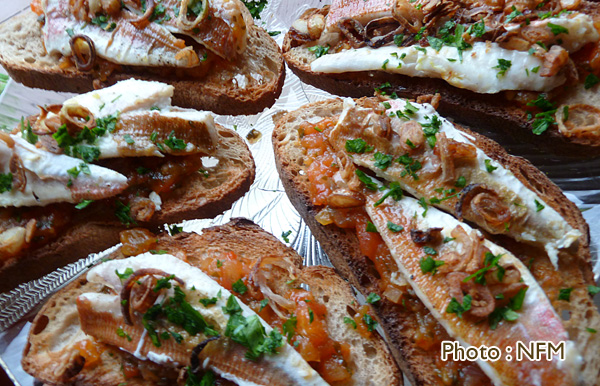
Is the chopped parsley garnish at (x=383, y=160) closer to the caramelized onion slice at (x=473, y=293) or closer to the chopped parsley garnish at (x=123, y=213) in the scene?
the caramelized onion slice at (x=473, y=293)

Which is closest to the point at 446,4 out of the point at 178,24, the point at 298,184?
the point at 298,184

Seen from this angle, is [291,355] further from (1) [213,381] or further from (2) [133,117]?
(2) [133,117]

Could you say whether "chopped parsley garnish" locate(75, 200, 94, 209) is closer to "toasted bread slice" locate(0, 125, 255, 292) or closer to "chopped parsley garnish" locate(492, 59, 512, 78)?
"toasted bread slice" locate(0, 125, 255, 292)

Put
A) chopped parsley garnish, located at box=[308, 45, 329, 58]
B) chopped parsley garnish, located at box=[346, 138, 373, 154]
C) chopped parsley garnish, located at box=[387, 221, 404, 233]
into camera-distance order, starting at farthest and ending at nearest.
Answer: chopped parsley garnish, located at box=[308, 45, 329, 58], chopped parsley garnish, located at box=[346, 138, 373, 154], chopped parsley garnish, located at box=[387, 221, 404, 233]

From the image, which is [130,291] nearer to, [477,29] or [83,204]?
[83,204]

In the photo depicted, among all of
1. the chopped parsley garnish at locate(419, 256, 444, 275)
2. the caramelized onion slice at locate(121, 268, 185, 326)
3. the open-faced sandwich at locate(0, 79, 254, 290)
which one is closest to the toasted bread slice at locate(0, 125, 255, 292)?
the open-faced sandwich at locate(0, 79, 254, 290)

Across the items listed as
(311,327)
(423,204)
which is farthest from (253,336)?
(423,204)

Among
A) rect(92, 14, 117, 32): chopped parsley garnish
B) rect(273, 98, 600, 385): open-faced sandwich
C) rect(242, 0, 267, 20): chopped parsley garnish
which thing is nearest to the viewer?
rect(273, 98, 600, 385): open-faced sandwich
